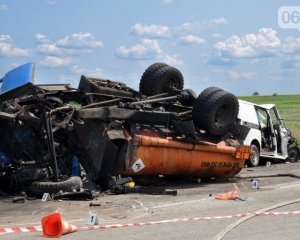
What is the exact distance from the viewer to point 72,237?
7574 mm

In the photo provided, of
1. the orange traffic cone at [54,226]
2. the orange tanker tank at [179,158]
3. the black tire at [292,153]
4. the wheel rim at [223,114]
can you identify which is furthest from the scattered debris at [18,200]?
the black tire at [292,153]

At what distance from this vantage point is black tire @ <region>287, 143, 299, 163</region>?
20.4 meters

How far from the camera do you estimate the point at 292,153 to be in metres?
20.5

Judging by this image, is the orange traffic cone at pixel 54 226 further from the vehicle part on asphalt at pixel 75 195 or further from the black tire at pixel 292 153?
the black tire at pixel 292 153

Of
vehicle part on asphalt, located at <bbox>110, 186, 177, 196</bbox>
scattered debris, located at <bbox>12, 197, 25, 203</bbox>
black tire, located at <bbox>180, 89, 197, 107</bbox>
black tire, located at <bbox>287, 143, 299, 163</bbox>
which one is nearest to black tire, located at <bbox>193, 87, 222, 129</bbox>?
black tire, located at <bbox>180, 89, 197, 107</bbox>

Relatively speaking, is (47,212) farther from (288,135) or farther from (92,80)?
(288,135)

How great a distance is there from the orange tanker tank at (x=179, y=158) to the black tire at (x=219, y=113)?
14.8 inches

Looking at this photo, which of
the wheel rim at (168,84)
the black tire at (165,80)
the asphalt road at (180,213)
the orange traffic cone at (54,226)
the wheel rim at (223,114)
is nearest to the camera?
the orange traffic cone at (54,226)

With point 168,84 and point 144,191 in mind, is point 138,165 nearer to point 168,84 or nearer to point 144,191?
point 144,191

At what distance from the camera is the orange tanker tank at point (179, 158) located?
1239cm

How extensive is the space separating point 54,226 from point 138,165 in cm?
487

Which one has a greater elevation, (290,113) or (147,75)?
(290,113)

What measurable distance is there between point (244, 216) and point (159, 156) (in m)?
3.81

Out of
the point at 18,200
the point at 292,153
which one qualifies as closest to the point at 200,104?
the point at 18,200
